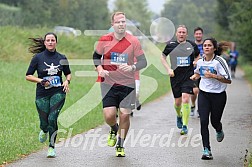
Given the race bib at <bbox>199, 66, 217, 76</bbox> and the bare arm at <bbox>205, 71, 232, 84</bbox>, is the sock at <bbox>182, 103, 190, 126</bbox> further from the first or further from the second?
the bare arm at <bbox>205, 71, 232, 84</bbox>

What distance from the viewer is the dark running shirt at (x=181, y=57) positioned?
Result: 43.5 ft

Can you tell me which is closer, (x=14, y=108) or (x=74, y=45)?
(x=14, y=108)

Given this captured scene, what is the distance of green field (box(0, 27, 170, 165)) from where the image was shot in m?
11.3

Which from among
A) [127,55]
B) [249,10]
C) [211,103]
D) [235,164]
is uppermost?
[249,10]

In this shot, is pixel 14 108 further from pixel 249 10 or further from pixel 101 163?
pixel 249 10

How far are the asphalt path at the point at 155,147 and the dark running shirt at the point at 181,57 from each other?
3.75ft

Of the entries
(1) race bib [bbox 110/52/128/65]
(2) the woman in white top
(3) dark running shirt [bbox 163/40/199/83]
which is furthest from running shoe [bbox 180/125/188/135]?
(1) race bib [bbox 110/52/128/65]

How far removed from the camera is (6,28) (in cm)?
3784

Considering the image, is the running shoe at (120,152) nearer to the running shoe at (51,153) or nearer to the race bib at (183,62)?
the running shoe at (51,153)

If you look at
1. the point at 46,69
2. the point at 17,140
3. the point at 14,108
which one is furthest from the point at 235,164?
the point at 14,108

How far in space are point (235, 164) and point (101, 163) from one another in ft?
6.41

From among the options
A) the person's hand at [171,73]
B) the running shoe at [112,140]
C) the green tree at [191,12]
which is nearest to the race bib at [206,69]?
the running shoe at [112,140]

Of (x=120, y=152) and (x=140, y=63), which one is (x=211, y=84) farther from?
(x=120, y=152)

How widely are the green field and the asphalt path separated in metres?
0.43
